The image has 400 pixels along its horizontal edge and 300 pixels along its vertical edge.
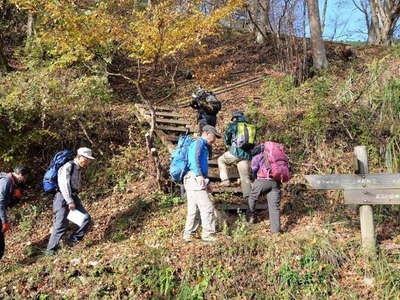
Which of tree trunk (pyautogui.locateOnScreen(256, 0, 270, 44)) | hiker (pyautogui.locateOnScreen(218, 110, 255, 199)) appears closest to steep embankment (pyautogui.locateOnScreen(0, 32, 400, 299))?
hiker (pyautogui.locateOnScreen(218, 110, 255, 199))

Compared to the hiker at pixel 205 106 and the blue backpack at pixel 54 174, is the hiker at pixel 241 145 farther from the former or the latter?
the blue backpack at pixel 54 174

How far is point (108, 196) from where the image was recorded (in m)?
8.20

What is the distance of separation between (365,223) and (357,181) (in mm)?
609

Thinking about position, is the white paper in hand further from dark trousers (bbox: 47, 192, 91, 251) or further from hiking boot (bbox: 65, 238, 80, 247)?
hiking boot (bbox: 65, 238, 80, 247)

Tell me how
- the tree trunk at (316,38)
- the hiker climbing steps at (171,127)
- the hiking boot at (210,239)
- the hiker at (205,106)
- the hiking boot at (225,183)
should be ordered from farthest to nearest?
the tree trunk at (316,38) → the hiker at (205,106) → the hiker climbing steps at (171,127) → the hiking boot at (225,183) → the hiking boot at (210,239)

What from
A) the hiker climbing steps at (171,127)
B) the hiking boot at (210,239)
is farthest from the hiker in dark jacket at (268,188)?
the hiker climbing steps at (171,127)

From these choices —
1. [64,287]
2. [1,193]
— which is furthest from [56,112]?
[64,287]

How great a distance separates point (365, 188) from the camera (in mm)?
5562

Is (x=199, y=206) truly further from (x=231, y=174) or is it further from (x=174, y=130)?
(x=174, y=130)

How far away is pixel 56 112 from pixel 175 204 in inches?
149

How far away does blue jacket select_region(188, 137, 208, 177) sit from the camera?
19.4ft

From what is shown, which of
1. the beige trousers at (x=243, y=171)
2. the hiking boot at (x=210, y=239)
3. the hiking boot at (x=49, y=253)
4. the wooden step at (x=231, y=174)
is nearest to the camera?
the hiking boot at (x=210, y=239)

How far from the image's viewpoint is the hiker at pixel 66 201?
635 centimetres

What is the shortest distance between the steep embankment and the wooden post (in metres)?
0.17
